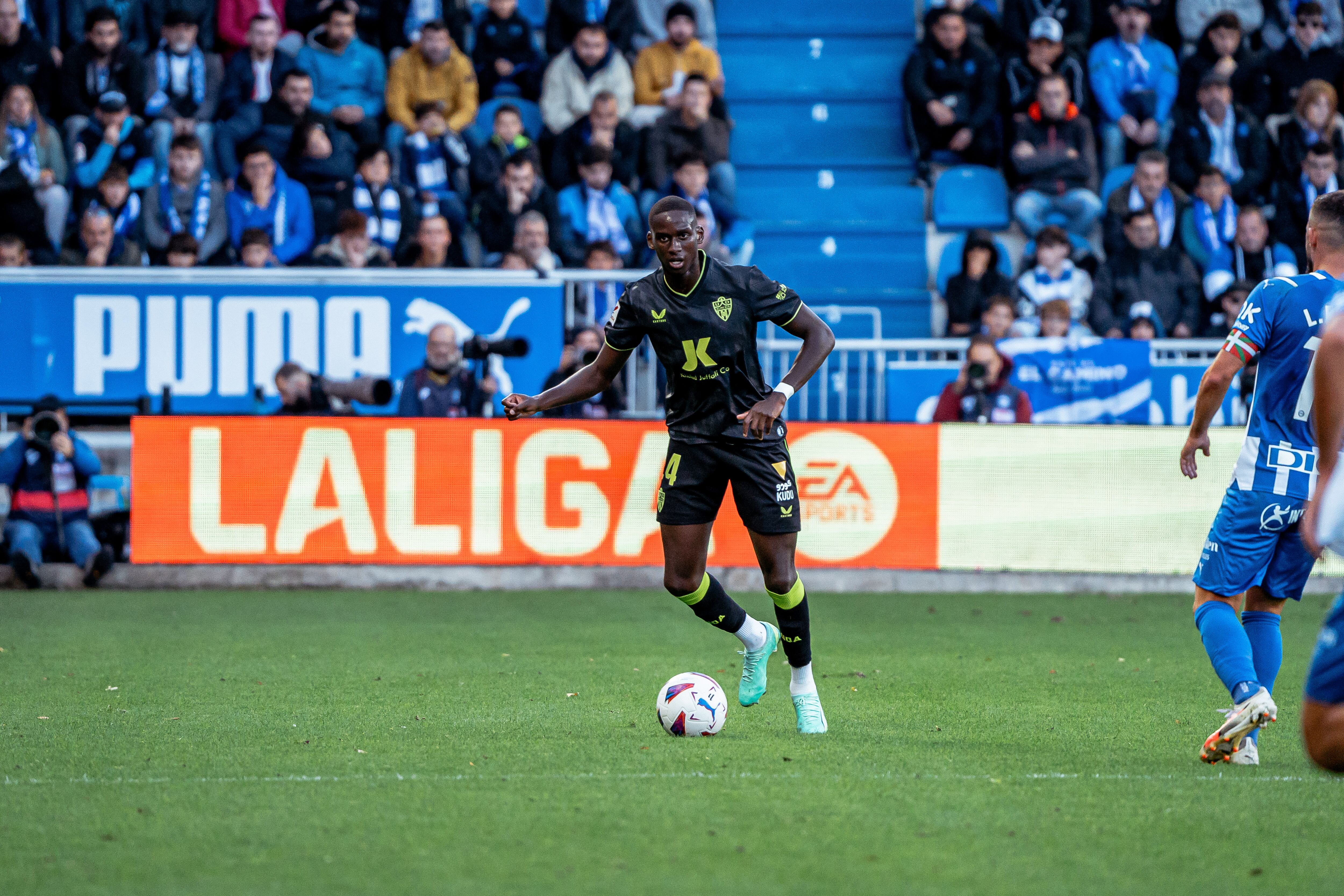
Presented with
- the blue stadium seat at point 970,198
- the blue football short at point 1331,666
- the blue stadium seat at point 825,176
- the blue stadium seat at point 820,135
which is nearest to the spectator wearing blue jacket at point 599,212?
the blue stadium seat at point 825,176

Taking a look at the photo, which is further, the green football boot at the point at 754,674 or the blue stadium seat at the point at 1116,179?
the blue stadium seat at the point at 1116,179

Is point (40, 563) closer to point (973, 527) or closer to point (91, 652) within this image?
point (91, 652)

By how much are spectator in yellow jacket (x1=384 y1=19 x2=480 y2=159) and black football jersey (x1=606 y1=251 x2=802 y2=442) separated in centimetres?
1051

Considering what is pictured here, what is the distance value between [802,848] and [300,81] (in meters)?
13.3

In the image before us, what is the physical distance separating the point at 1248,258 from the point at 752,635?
1110 centimetres

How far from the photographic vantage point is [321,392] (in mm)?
13312

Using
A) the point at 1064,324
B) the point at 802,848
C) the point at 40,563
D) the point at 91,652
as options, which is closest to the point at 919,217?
the point at 1064,324

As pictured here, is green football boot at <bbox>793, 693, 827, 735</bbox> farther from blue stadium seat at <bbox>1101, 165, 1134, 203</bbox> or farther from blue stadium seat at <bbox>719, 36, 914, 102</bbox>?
blue stadium seat at <bbox>719, 36, 914, 102</bbox>

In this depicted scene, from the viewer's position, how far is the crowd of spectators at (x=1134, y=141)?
52.0ft

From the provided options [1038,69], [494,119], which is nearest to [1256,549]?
[494,119]

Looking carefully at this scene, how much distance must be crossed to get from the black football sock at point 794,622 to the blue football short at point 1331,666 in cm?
313

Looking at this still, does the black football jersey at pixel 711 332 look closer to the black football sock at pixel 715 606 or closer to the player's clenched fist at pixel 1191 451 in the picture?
the black football sock at pixel 715 606

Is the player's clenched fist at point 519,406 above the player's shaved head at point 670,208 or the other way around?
the other way around

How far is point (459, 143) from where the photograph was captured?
Answer: 1650 cm
